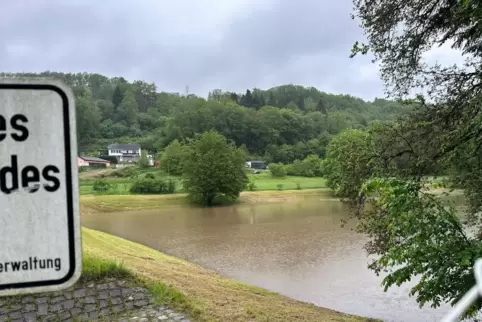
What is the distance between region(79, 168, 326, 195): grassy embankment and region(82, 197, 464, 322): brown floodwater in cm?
1255

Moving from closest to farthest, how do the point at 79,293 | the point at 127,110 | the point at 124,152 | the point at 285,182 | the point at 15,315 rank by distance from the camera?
the point at 15,315 → the point at 79,293 → the point at 285,182 → the point at 124,152 → the point at 127,110

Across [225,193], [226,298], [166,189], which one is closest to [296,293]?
[226,298]

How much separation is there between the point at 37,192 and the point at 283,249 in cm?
2071

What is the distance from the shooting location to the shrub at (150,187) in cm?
4888

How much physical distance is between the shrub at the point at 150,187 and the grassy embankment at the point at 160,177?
3.20 feet

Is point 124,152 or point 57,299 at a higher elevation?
point 124,152

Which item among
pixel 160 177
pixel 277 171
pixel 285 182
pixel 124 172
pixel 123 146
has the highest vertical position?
pixel 123 146

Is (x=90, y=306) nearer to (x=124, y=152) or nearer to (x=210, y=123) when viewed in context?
(x=124, y=152)

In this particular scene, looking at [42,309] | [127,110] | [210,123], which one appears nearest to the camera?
[42,309]

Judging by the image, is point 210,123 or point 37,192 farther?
point 210,123

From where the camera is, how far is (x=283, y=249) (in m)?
21.2

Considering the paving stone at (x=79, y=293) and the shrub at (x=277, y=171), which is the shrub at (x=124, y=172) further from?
the paving stone at (x=79, y=293)

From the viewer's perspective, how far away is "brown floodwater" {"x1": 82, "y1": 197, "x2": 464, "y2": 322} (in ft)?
43.5

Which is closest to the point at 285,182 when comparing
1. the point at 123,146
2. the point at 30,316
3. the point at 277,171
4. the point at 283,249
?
the point at 277,171
